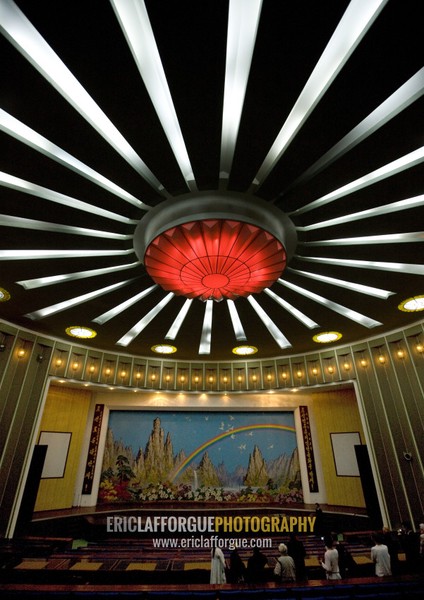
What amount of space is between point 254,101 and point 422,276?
507 cm

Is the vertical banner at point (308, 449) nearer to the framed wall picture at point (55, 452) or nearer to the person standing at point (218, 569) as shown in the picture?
the person standing at point (218, 569)

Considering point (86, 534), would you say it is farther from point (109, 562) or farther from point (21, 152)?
point (21, 152)

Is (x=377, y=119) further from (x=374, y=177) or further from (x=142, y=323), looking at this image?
(x=142, y=323)

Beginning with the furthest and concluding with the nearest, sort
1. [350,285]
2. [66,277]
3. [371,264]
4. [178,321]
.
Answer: [178,321], [350,285], [66,277], [371,264]

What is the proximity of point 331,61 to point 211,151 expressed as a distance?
60.2 inches

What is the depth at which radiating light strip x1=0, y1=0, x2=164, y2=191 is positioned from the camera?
261cm

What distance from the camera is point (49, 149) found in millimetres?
3764

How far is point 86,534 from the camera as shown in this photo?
8.75 metres

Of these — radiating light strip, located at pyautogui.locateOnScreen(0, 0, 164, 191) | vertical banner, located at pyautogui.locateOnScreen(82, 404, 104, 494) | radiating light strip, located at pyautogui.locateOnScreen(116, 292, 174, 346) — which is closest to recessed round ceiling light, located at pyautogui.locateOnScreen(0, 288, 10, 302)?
radiating light strip, located at pyautogui.locateOnScreen(116, 292, 174, 346)

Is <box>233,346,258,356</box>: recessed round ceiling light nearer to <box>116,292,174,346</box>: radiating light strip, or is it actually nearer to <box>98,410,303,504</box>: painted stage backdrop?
<box>98,410,303,504</box>: painted stage backdrop

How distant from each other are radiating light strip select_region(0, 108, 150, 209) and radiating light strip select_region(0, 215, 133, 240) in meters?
1.05

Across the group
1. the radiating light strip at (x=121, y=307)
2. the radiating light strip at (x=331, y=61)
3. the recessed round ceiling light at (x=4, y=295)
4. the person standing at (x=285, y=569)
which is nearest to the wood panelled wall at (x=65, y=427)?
the radiating light strip at (x=121, y=307)

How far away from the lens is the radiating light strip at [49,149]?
348 cm

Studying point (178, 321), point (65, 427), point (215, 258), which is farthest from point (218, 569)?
point (65, 427)
